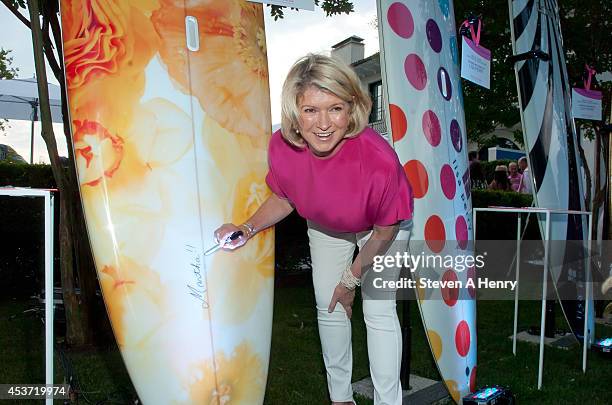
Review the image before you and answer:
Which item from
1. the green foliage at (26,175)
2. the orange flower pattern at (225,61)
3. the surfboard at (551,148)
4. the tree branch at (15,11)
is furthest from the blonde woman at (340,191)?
the green foliage at (26,175)

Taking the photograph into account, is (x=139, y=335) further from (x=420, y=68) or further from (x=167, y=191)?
(x=420, y=68)

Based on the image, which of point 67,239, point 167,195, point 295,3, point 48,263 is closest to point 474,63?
point 295,3

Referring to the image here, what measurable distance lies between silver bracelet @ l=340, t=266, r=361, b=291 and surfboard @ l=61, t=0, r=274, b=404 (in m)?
0.40

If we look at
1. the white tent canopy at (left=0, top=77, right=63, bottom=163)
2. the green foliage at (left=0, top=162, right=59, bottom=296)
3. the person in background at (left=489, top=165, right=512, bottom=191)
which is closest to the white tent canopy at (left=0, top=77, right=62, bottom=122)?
the white tent canopy at (left=0, top=77, right=63, bottom=163)

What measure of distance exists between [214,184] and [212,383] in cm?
65

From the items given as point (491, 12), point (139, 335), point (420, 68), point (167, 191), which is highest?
point (491, 12)

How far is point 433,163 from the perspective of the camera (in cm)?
224

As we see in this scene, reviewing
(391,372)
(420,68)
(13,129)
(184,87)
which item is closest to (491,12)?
(420,68)

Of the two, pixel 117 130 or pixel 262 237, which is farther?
pixel 262 237

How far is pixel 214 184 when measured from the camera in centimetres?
172

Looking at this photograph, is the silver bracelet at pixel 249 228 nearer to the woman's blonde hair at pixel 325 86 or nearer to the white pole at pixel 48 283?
the woman's blonde hair at pixel 325 86

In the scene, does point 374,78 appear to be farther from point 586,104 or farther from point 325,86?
point 325,86

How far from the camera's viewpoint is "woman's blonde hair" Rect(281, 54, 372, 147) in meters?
1.32
